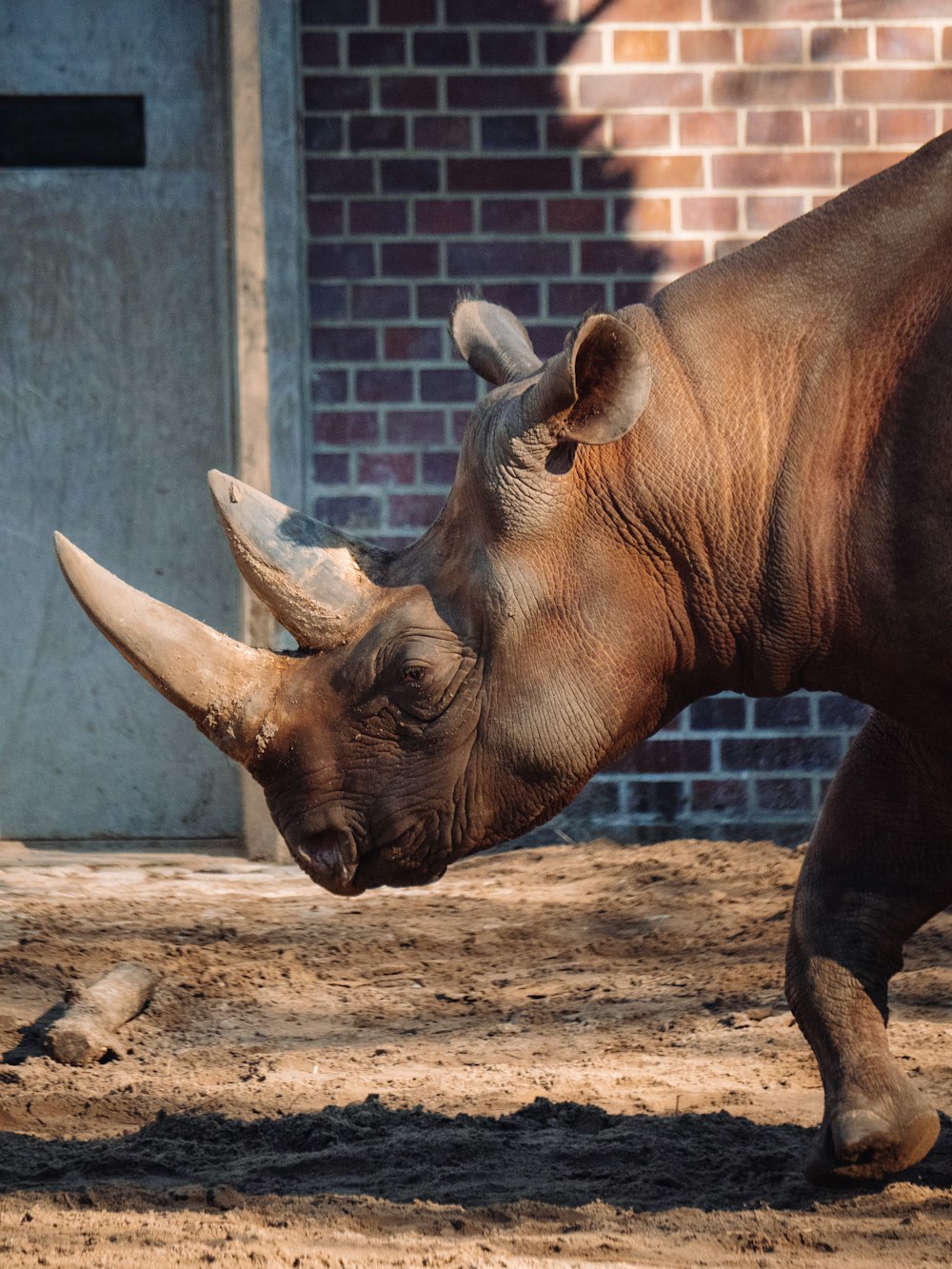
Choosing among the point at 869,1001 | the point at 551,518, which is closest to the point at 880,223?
the point at 551,518

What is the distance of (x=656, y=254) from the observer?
6.77 meters

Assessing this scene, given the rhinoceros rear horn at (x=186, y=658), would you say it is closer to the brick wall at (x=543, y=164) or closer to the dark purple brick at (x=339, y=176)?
the brick wall at (x=543, y=164)

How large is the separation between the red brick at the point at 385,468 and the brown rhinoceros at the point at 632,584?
3479mm

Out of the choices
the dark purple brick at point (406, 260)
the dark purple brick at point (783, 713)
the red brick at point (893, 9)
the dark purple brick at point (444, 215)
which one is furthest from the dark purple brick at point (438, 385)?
the red brick at point (893, 9)

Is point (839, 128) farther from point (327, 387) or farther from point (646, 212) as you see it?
point (327, 387)

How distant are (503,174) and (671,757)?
2.27 metres

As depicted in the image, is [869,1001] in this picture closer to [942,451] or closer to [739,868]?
[942,451]

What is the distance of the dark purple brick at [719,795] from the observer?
261 inches

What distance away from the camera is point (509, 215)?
6.77 m

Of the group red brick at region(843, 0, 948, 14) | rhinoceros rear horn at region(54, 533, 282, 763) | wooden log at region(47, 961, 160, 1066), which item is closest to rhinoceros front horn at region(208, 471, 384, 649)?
rhinoceros rear horn at region(54, 533, 282, 763)

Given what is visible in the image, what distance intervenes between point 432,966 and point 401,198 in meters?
3.02

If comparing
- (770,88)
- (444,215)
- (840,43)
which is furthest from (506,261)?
(840,43)

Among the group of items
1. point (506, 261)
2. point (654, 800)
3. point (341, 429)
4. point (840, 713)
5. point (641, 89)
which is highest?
point (641, 89)

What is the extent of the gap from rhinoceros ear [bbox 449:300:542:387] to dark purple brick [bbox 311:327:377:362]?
121 inches
